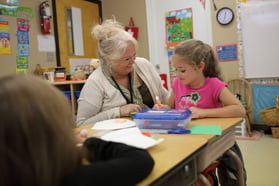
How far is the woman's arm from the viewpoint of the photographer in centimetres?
54

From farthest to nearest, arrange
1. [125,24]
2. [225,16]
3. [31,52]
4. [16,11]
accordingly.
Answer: [125,24], [225,16], [31,52], [16,11]

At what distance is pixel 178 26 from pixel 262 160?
207 cm

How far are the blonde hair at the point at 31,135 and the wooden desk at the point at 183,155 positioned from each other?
21 centimetres

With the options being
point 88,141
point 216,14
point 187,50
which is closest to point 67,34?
point 216,14

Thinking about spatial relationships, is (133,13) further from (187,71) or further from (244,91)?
(187,71)

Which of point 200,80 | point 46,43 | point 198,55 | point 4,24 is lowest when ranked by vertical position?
point 200,80

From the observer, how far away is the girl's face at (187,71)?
146 centimetres

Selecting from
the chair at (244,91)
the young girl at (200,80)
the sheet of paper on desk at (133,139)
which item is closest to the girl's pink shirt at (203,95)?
the young girl at (200,80)

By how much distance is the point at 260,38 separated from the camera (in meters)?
3.33

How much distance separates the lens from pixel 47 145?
1.66ft

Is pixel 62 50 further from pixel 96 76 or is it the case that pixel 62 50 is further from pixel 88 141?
pixel 88 141

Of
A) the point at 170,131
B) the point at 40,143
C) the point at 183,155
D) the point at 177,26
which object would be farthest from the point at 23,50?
the point at 40,143

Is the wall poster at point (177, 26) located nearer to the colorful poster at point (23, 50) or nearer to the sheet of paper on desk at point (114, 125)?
the colorful poster at point (23, 50)

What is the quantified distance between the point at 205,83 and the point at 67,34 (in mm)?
2606
